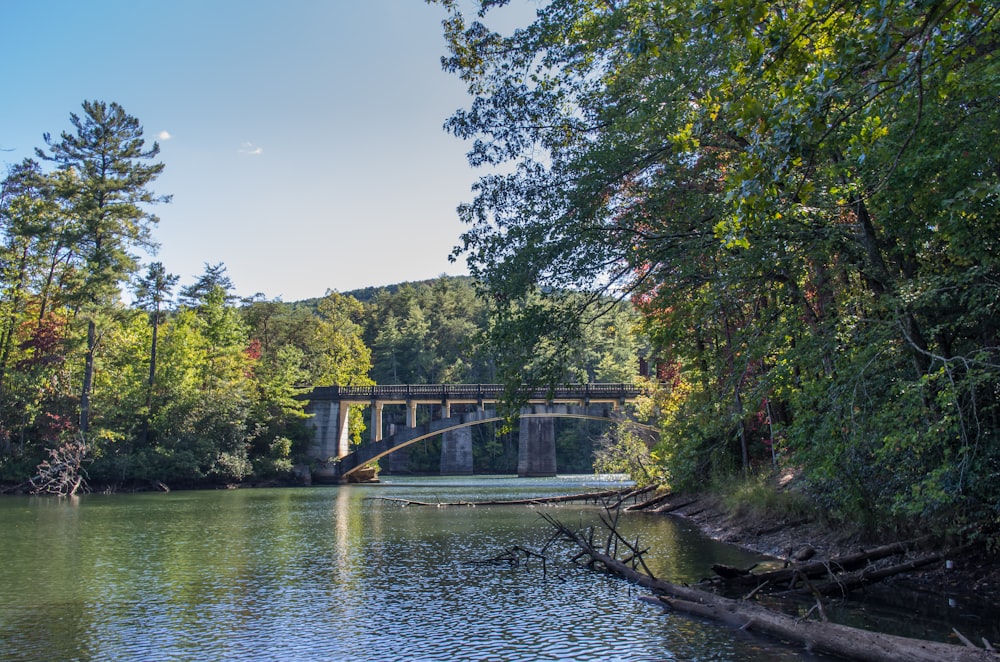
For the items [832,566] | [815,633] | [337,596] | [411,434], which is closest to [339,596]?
[337,596]

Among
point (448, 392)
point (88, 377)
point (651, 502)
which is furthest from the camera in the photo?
point (448, 392)

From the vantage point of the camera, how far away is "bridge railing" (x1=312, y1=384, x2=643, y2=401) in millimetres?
45969

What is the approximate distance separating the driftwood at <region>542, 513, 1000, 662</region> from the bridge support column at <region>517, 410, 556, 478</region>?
54.1 m

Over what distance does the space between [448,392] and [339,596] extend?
37371mm

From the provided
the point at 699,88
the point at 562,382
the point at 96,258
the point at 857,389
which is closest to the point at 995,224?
the point at 857,389

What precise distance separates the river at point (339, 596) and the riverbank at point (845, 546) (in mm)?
806

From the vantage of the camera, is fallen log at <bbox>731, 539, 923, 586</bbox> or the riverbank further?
fallen log at <bbox>731, 539, 923, 586</bbox>

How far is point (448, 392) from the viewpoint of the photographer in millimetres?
48344

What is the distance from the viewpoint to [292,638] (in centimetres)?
862

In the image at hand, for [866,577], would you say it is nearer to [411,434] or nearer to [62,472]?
[62,472]

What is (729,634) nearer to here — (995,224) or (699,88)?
(995,224)

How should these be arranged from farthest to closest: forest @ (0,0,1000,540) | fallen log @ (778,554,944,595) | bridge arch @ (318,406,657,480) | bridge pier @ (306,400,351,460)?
1. bridge pier @ (306,400,351,460)
2. bridge arch @ (318,406,657,480)
3. fallen log @ (778,554,944,595)
4. forest @ (0,0,1000,540)

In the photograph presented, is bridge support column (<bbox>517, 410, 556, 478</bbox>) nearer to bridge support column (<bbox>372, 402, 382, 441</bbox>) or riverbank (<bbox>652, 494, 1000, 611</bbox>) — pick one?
bridge support column (<bbox>372, 402, 382, 441</bbox>)

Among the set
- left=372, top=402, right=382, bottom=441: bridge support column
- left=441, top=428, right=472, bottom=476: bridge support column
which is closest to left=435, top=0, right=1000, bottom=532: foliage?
left=372, top=402, right=382, bottom=441: bridge support column
